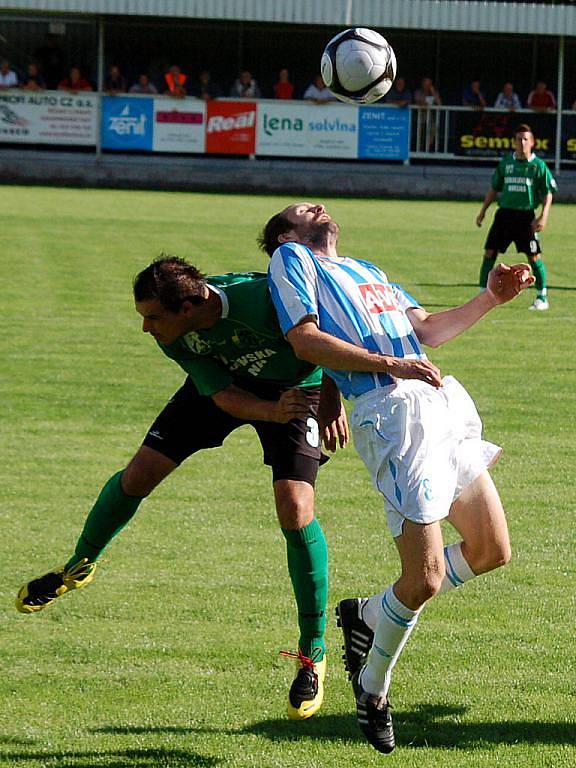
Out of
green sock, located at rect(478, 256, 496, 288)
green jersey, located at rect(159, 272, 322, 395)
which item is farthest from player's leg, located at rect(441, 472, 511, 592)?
green sock, located at rect(478, 256, 496, 288)

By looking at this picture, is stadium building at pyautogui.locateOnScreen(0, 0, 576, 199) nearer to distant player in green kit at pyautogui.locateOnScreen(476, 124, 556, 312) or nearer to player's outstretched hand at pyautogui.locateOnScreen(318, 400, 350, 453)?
distant player in green kit at pyautogui.locateOnScreen(476, 124, 556, 312)

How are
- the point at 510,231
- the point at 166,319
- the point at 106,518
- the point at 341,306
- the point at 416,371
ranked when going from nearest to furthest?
1. the point at 416,371
2. the point at 341,306
3. the point at 166,319
4. the point at 106,518
5. the point at 510,231

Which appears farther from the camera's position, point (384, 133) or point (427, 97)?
point (427, 97)

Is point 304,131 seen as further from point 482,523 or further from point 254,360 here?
point 482,523

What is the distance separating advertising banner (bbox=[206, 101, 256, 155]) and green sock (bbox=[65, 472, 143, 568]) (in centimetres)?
3033

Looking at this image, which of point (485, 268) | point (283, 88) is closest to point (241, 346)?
point (485, 268)

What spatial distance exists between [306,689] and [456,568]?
0.75 meters

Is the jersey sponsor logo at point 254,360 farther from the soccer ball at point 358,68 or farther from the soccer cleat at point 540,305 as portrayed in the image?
the soccer cleat at point 540,305

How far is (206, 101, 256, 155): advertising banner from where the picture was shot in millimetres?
34938

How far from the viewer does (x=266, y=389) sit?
17.0 ft

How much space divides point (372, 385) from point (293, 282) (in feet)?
1.50

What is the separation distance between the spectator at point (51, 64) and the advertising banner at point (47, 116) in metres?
2.14

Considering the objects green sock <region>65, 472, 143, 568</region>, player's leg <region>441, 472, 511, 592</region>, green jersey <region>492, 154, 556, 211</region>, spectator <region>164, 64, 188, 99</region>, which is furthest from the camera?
spectator <region>164, 64, 188, 99</region>

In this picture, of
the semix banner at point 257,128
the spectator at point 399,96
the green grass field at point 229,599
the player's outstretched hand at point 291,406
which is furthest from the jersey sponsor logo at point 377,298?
the spectator at point 399,96
